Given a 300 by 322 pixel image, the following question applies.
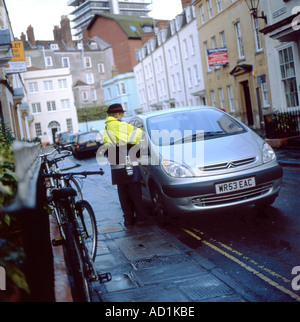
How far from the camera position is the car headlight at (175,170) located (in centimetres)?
607

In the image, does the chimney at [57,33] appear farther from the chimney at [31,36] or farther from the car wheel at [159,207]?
the car wheel at [159,207]

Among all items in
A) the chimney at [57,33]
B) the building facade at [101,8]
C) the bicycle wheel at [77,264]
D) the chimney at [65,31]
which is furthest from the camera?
the building facade at [101,8]

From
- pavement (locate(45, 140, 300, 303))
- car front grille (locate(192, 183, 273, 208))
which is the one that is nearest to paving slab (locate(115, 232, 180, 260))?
pavement (locate(45, 140, 300, 303))

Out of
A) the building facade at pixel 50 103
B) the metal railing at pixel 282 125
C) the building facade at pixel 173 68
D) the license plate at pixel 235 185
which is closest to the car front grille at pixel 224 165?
the license plate at pixel 235 185

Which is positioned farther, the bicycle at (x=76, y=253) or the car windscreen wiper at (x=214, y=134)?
the car windscreen wiper at (x=214, y=134)

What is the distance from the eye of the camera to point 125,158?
686cm

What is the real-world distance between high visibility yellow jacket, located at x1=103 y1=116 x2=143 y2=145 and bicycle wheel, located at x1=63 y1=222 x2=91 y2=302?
9.39 feet

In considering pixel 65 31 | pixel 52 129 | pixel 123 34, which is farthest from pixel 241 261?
pixel 65 31

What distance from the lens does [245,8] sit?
27062mm

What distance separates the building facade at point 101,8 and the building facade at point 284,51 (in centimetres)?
9811

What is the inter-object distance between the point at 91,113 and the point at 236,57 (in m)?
43.2

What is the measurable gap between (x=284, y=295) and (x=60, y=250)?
108 inches

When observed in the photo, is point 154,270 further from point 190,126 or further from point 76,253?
point 190,126
